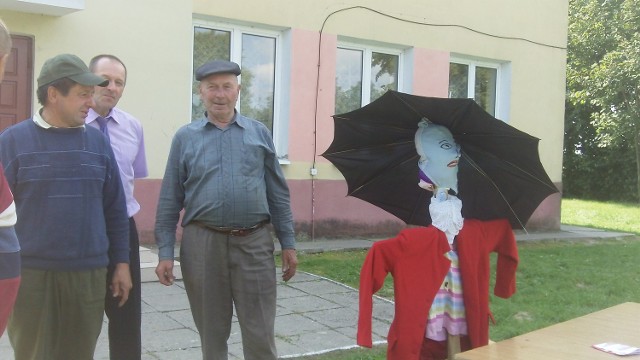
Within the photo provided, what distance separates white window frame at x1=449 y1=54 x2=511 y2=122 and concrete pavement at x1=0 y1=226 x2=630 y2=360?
5.67 meters

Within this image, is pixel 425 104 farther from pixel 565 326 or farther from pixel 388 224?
pixel 388 224

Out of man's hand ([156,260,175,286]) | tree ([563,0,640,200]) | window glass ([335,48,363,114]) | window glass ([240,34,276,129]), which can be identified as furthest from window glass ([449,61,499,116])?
tree ([563,0,640,200])

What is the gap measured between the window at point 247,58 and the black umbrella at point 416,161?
5845 millimetres

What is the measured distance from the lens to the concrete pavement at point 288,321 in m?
4.75

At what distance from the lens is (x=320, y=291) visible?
6754mm

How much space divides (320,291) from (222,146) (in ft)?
12.0

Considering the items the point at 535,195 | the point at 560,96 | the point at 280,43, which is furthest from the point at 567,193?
the point at 535,195

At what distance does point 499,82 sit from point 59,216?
10.2 meters

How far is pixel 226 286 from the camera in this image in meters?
3.40

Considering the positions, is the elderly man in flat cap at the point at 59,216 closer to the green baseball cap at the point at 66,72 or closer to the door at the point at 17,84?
the green baseball cap at the point at 66,72

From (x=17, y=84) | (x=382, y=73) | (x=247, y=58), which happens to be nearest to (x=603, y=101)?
(x=382, y=73)

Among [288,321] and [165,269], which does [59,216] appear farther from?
[288,321]

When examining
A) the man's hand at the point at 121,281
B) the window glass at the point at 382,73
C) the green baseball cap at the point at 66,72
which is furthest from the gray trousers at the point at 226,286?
the window glass at the point at 382,73

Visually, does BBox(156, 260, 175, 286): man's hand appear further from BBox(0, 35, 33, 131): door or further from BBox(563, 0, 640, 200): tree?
BBox(563, 0, 640, 200): tree
